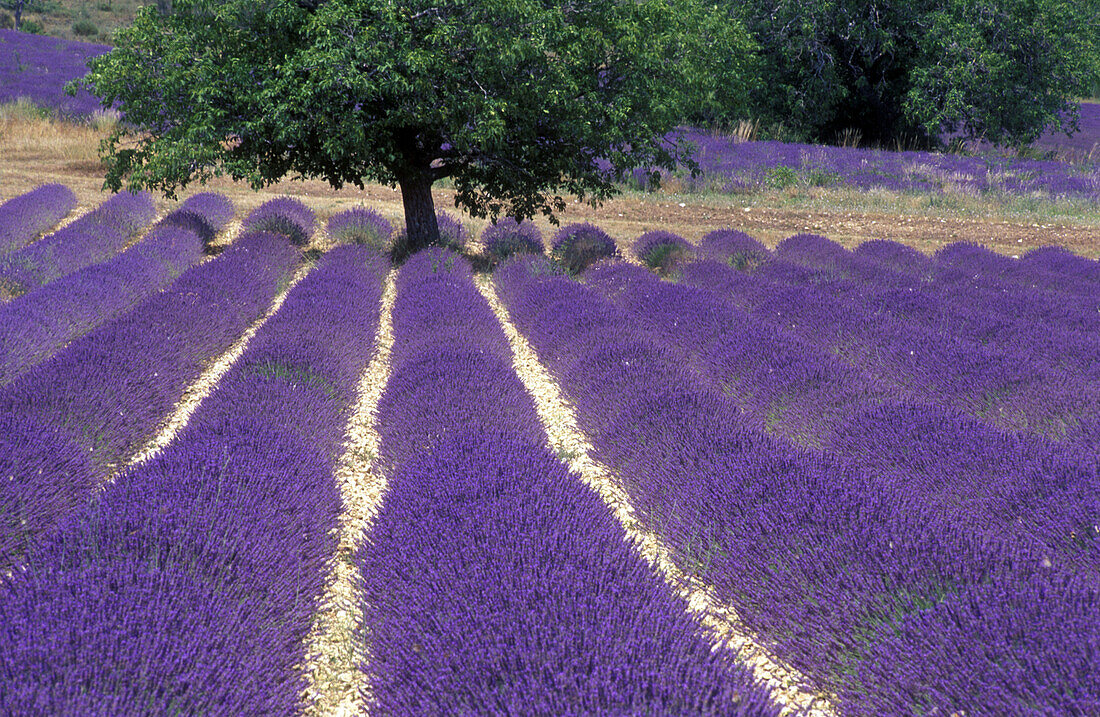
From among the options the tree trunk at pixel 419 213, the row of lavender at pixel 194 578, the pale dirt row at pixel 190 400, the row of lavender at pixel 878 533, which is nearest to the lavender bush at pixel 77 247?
the pale dirt row at pixel 190 400

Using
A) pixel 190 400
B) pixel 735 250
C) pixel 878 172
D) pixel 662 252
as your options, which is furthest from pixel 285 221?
pixel 878 172

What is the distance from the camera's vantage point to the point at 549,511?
2.56 metres

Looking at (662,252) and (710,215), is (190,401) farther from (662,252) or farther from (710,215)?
(710,215)

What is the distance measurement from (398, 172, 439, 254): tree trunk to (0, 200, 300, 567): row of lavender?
9.49 feet

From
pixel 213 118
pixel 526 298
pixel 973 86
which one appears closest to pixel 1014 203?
pixel 973 86

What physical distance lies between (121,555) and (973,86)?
21291mm

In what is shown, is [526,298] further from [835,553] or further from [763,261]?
[835,553]

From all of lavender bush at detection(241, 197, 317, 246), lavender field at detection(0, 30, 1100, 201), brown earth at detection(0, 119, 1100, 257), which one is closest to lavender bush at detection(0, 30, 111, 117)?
lavender field at detection(0, 30, 1100, 201)

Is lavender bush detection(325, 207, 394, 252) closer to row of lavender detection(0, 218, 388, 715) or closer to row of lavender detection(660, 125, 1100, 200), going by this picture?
row of lavender detection(660, 125, 1100, 200)

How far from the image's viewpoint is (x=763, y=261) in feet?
27.2

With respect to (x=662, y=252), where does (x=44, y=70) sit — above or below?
above

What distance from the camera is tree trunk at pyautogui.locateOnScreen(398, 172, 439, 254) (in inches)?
344

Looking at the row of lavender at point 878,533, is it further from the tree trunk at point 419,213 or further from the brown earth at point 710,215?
the brown earth at point 710,215

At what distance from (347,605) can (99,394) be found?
6.52ft
